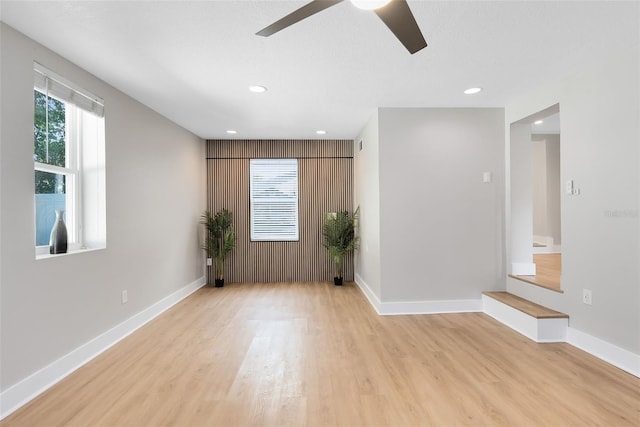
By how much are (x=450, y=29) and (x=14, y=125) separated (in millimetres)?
2945

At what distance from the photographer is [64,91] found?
96.3 inches

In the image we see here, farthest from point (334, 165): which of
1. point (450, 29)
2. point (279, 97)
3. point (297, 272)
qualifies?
point (450, 29)

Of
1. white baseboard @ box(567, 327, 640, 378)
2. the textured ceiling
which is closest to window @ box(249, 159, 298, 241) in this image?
the textured ceiling

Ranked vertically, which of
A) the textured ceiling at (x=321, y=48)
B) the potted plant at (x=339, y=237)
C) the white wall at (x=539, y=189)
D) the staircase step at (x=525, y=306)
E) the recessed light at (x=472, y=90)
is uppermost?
the recessed light at (x=472, y=90)

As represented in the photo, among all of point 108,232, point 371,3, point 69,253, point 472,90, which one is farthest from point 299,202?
point 371,3

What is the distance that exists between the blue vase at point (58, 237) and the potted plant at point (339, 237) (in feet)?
11.3

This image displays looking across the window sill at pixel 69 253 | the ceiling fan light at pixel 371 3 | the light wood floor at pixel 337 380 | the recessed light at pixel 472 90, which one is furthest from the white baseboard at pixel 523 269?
the window sill at pixel 69 253

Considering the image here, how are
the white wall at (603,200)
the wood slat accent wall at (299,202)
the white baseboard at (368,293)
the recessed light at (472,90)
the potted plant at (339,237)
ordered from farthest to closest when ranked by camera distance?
the wood slat accent wall at (299,202) → the potted plant at (339,237) → the white baseboard at (368,293) → the recessed light at (472,90) → the white wall at (603,200)

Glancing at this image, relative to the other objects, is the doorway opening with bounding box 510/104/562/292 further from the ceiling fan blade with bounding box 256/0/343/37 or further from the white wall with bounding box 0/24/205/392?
the white wall with bounding box 0/24/205/392

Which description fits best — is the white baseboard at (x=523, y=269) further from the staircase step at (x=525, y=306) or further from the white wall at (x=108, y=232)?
the white wall at (x=108, y=232)

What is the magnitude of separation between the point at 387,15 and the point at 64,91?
99.7 inches

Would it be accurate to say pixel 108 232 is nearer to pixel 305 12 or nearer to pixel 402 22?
pixel 305 12

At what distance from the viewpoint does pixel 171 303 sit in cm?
411

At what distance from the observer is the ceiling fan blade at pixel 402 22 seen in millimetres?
1377
